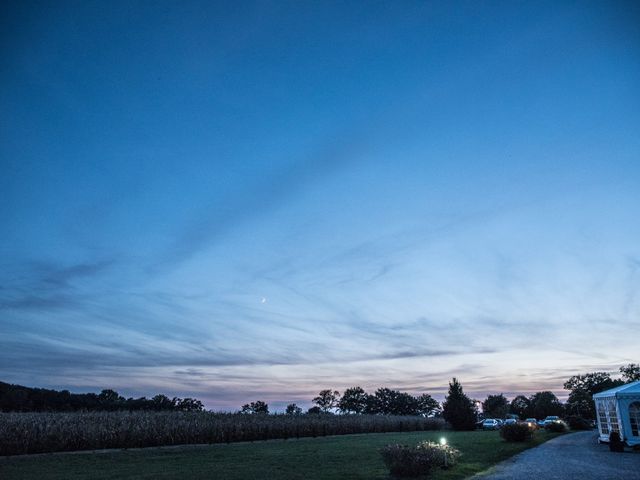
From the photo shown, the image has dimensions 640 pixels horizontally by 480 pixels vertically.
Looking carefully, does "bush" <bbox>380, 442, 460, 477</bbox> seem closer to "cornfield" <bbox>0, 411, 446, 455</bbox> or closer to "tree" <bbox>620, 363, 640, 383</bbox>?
"cornfield" <bbox>0, 411, 446, 455</bbox>

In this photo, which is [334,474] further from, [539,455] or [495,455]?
[539,455]

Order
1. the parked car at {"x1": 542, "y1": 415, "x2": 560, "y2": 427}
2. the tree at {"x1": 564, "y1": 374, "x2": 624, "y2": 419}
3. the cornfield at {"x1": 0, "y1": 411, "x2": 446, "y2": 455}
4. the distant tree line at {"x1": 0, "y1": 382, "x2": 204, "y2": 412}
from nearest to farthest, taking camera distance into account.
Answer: the cornfield at {"x1": 0, "y1": 411, "x2": 446, "y2": 455}, the parked car at {"x1": 542, "y1": 415, "x2": 560, "y2": 427}, the distant tree line at {"x1": 0, "y1": 382, "x2": 204, "y2": 412}, the tree at {"x1": 564, "y1": 374, "x2": 624, "y2": 419}

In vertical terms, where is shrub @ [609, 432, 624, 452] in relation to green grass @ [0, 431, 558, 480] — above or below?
above

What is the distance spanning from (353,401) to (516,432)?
401ft

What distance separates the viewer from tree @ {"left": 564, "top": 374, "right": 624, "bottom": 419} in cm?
10238

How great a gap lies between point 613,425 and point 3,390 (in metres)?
91.4

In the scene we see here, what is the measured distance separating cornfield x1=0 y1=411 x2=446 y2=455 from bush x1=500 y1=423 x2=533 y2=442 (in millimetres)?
19601

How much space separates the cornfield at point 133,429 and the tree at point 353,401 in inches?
4124

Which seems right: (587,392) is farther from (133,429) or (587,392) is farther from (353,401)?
(133,429)

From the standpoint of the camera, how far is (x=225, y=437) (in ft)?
113

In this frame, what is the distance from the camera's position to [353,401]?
5827 inches

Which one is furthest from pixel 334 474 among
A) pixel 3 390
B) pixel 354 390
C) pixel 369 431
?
pixel 354 390

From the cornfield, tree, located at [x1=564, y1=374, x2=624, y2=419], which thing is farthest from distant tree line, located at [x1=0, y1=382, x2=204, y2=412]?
tree, located at [x1=564, y1=374, x2=624, y2=419]

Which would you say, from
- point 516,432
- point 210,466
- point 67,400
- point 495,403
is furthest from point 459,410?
point 495,403
